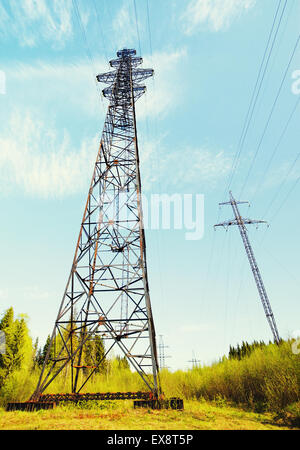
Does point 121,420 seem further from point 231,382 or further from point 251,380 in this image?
point 231,382

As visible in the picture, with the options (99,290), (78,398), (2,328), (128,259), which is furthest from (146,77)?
(2,328)

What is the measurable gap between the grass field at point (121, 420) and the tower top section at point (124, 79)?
14986 millimetres

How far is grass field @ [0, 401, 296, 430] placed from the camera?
431cm

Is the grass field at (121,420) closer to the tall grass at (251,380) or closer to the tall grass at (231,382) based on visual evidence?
the tall grass at (251,380)

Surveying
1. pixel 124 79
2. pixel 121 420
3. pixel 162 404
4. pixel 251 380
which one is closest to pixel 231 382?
pixel 251 380

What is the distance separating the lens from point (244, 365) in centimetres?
920

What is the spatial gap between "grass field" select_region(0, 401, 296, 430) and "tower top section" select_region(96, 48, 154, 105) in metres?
15.0

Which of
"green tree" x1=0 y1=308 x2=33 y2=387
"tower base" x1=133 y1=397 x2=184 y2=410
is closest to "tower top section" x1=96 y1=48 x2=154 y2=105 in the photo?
"tower base" x1=133 y1=397 x2=184 y2=410

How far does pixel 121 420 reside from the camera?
188 inches

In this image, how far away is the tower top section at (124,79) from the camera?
1404cm

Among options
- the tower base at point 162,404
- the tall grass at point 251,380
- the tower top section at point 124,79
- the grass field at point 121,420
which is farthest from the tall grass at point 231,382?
the tower top section at point 124,79

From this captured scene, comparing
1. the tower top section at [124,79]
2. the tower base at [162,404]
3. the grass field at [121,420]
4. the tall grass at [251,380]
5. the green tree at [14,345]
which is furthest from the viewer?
the green tree at [14,345]
